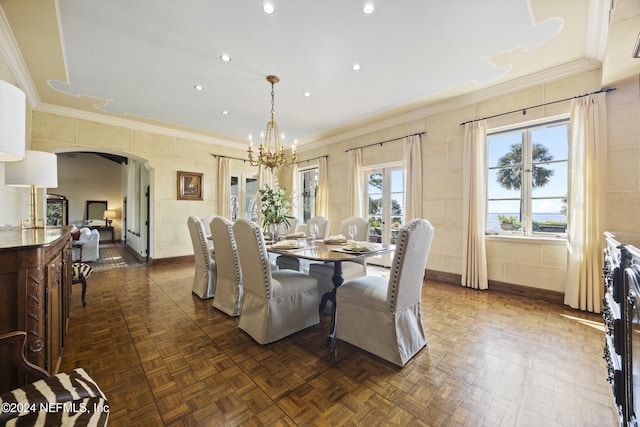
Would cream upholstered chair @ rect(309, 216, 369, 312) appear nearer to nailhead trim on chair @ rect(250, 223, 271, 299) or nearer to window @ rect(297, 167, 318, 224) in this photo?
nailhead trim on chair @ rect(250, 223, 271, 299)

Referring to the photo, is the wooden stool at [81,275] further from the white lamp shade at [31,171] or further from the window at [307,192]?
the window at [307,192]

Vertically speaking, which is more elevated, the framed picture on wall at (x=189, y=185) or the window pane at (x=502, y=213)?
the framed picture on wall at (x=189, y=185)

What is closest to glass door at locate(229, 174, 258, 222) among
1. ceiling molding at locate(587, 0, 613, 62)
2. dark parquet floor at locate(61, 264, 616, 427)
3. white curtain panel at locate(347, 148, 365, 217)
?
white curtain panel at locate(347, 148, 365, 217)

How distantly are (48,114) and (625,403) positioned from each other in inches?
287

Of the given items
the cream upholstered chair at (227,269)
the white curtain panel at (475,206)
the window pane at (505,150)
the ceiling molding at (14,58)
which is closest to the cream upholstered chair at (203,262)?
the cream upholstered chair at (227,269)

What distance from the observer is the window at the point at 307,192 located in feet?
21.9

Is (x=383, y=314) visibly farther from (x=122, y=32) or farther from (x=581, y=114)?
(x=122, y=32)

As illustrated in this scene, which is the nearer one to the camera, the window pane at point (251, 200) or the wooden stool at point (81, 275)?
the wooden stool at point (81, 275)

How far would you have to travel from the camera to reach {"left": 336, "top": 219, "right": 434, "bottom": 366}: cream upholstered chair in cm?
182

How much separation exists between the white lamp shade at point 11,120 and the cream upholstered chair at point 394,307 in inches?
78.9

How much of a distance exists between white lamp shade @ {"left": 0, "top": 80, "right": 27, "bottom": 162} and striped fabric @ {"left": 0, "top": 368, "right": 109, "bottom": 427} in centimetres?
90

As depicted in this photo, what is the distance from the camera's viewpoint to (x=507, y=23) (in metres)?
2.37

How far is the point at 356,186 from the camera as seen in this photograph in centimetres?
530

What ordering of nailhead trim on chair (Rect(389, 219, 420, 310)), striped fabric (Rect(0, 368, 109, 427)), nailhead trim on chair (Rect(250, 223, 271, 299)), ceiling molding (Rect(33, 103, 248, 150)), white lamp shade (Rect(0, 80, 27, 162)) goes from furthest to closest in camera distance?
1. ceiling molding (Rect(33, 103, 248, 150))
2. nailhead trim on chair (Rect(250, 223, 271, 299))
3. nailhead trim on chair (Rect(389, 219, 420, 310))
4. white lamp shade (Rect(0, 80, 27, 162))
5. striped fabric (Rect(0, 368, 109, 427))
